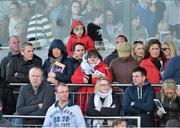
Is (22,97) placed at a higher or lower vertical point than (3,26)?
lower

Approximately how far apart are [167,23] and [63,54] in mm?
3455

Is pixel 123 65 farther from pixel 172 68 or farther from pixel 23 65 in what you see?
pixel 23 65

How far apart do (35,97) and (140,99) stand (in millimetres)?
1778

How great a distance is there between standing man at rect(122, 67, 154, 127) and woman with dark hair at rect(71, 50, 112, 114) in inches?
27.6

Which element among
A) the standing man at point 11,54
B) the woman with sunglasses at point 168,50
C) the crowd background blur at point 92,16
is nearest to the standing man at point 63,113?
the standing man at point 11,54

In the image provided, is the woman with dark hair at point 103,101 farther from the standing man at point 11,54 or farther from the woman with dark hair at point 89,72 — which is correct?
the standing man at point 11,54

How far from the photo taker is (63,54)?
15.5 meters

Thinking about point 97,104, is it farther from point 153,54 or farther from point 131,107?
point 153,54

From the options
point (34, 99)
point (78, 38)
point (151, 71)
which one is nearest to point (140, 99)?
point (151, 71)

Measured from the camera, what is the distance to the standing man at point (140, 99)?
14305 mm

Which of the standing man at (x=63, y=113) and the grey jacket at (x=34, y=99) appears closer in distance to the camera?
the standing man at (x=63, y=113)

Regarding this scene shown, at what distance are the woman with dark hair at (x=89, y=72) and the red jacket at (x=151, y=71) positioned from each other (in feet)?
2.23

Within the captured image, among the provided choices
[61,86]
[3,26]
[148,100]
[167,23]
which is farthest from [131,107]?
[3,26]

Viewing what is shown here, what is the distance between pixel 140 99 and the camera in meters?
14.4
